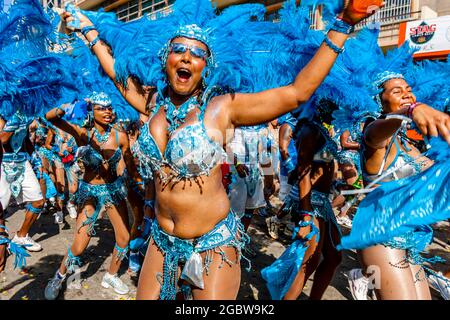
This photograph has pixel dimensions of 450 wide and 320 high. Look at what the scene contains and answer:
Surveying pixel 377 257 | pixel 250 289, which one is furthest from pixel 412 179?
pixel 250 289

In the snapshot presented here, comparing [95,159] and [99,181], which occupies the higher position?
[95,159]

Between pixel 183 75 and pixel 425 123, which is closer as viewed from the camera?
pixel 425 123

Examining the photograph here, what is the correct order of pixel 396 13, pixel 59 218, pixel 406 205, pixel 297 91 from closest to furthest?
pixel 297 91, pixel 406 205, pixel 59 218, pixel 396 13

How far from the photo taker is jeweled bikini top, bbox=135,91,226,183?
1877mm

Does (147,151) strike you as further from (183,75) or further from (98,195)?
(98,195)

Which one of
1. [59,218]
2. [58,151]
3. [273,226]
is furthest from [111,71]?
[58,151]

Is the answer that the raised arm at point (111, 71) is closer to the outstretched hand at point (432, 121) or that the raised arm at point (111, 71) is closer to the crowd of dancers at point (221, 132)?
the crowd of dancers at point (221, 132)

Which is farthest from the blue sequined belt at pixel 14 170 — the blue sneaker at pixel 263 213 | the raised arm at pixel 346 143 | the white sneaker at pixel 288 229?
the raised arm at pixel 346 143

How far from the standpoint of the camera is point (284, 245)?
17.3ft

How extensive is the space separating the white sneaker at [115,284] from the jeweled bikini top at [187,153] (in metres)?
2.22

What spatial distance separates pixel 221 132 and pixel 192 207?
0.44 m

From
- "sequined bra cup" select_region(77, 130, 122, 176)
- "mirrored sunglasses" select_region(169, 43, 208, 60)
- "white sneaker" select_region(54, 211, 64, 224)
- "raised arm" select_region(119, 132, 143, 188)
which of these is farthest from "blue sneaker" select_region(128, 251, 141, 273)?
"mirrored sunglasses" select_region(169, 43, 208, 60)

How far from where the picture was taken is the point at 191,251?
198 centimetres
